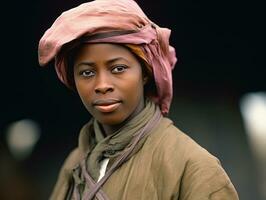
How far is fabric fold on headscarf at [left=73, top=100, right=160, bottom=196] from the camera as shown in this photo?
211cm

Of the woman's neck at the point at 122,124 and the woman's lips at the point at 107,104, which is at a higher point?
the woman's lips at the point at 107,104

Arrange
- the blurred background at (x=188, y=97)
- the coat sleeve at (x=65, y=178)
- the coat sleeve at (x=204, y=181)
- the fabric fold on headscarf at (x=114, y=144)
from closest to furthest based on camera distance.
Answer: the coat sleeve at (x=204, y=181)
the fabric fold on headscarf at (x=114, y=144)
the coat sleeve at (x=65, y=178)
the blurred background at (x=188, y=97)

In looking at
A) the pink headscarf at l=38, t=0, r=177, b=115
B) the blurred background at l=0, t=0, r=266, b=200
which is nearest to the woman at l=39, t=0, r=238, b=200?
the pink headscarf at l=38, t=0, r=177, b=115

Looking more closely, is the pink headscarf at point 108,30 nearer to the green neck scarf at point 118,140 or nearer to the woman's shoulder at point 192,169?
the green neck scarf at point 118,140

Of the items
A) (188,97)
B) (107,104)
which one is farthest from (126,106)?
(188,97)

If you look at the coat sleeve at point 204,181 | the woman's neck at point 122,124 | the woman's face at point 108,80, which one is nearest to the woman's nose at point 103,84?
the woman's face at point 108,80

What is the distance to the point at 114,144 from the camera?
6.97 feet

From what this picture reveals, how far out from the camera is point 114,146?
6.97 ft

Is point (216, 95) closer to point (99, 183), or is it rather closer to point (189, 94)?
point (189, 94)

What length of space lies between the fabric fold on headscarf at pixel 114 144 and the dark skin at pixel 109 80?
1.3 inches

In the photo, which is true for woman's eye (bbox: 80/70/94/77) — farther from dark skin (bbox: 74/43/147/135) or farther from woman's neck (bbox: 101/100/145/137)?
woman's neck (bbox: 101/100/145/137)

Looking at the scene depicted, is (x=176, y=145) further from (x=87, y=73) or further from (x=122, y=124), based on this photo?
(x=87, y=73)

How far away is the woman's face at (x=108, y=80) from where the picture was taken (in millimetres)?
2043

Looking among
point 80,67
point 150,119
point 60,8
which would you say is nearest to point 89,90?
point 80,67
